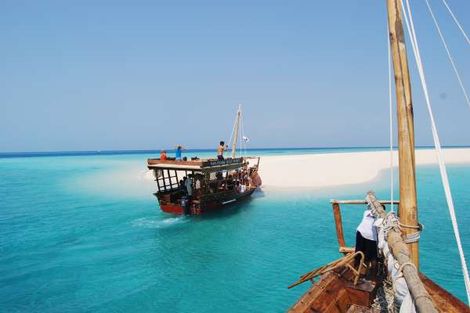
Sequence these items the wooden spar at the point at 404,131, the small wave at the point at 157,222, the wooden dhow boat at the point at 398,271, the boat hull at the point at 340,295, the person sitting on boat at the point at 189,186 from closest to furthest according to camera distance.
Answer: the wooden dhow boat at the point at 398,271
the wooden spar at the point at 404,131
the boat hull at the point at 340,295
the small wave at the point at 157,222
the person sitting on boat at the point at 189,186

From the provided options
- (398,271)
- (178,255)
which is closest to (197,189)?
(178,255)

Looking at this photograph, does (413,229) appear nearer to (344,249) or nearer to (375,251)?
(375,251)

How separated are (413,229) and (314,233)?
14.4m

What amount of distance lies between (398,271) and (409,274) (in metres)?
0.35

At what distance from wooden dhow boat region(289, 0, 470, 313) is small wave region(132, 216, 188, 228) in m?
16.9

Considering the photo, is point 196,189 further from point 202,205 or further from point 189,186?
point 202,205

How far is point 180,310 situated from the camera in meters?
11.1

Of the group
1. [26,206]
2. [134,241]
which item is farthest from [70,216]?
[134,241]

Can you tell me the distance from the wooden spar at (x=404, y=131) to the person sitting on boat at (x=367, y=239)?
172cm

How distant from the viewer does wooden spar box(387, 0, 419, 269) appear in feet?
18.3

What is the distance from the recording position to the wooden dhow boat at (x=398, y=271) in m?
4.29

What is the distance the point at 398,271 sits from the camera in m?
4.38

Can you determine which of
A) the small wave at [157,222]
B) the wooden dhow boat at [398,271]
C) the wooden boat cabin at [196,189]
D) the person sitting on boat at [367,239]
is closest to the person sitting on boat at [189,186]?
the wooden boat cabin at [196,189]

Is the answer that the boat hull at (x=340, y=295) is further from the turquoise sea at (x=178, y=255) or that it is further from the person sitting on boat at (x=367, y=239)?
the turquoise sea at (x=178, y=255)
